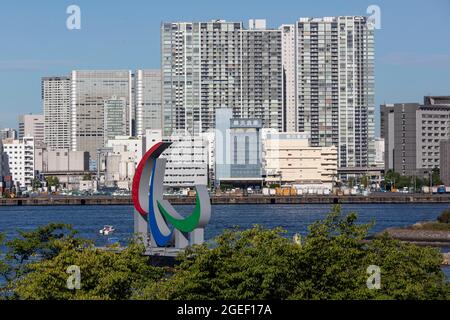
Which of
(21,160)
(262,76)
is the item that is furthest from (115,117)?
(21,160)

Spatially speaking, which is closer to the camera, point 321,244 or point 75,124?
point 321,244

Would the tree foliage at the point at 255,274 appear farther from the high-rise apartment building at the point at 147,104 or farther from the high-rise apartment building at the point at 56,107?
the high-rise apartment building at the point at 56,107

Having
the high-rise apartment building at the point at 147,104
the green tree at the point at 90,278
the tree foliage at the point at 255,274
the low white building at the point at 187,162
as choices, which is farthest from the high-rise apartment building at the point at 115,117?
the green tree at the point at 90,278

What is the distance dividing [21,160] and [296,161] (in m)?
26.9

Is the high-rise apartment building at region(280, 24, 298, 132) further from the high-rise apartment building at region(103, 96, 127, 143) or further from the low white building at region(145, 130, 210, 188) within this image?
the high-rise apartment building at region(103, 96, 127, 143)

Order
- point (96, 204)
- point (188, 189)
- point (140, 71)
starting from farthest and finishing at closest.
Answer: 1. point (140, 71)
2. point (188, 189)
3. point (96, 204)

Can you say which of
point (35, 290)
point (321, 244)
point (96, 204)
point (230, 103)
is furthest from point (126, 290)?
point (230, 103)

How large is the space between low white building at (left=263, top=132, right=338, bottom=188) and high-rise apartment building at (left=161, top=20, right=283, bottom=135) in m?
18.5

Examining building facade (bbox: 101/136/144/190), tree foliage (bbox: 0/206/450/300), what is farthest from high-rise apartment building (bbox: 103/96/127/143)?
tree foliage (bbox: 0/206/450/300)

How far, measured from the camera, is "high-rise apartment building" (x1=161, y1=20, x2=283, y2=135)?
4316 inches

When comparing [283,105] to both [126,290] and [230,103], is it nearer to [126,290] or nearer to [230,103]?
[230,103]
